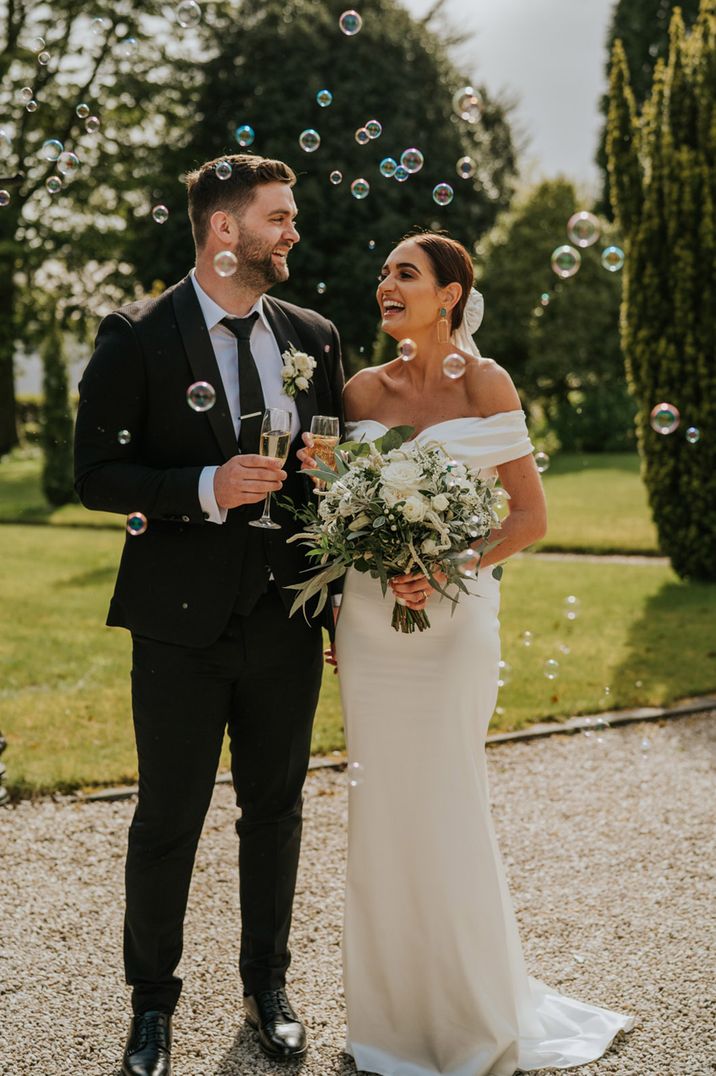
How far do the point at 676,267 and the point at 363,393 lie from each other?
7452mm

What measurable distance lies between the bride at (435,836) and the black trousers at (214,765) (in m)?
0.22

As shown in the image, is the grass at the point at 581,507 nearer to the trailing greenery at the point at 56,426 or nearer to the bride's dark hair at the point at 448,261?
the trailing greenery at the point at 56,426

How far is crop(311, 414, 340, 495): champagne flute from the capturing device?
310cm

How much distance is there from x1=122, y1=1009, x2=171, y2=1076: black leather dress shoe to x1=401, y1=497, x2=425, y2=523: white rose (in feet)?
5.62

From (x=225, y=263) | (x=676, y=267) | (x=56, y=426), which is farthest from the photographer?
(x=56, y=426)

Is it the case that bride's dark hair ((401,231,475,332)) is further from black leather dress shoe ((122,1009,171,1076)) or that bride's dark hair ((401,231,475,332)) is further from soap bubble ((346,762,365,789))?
black leather dress shoe ((122,1009,171,1076))

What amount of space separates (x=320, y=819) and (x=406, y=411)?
96.3 inches

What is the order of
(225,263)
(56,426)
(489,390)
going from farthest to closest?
1. (56,426)
2. (489,390)
3. (225,263)

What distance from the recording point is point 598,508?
53.6 feet

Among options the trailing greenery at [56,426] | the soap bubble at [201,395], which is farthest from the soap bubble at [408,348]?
the trailing greenery at [56,426]

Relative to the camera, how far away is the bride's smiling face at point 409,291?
3461 millimetres

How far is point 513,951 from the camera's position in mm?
3357

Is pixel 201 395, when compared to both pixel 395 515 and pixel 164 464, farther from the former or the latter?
pixel 395 515

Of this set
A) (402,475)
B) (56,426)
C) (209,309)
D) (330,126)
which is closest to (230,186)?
(209,309)
